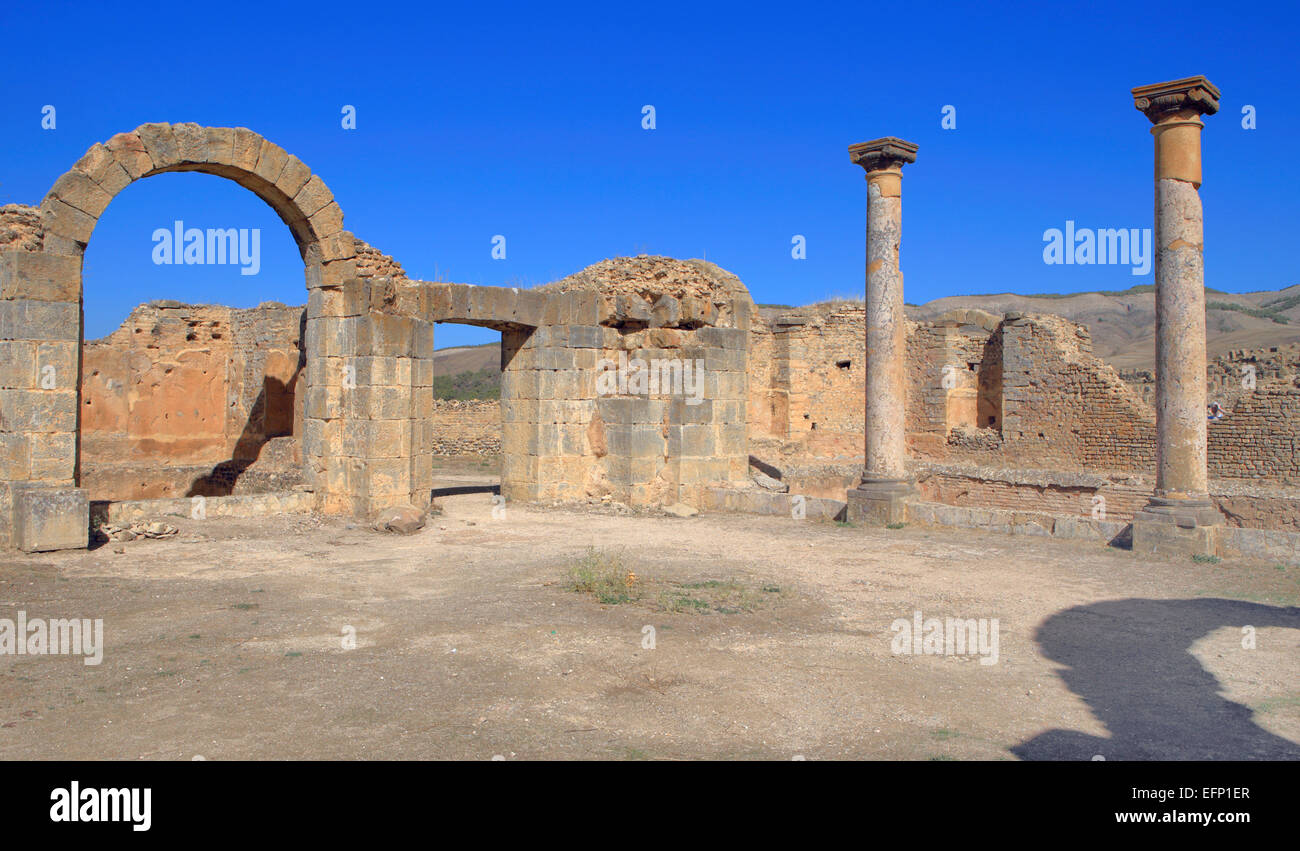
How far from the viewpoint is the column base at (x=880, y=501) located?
37.7ft

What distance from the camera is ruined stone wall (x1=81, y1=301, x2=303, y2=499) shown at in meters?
17.1

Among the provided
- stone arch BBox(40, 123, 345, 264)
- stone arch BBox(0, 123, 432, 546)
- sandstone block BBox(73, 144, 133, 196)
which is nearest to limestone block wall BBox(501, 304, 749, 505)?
stone arch BBox(0, 123, 432, 546)

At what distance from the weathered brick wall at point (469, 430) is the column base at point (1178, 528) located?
660 inches

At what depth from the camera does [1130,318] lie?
5650 centimetres

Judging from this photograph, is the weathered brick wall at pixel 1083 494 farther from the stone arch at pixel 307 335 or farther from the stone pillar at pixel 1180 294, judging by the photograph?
the stone arch at pixel 307 335

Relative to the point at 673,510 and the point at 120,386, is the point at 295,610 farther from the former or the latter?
the point at 120,386

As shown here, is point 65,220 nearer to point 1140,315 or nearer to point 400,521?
point 400,521

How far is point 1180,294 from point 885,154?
4.22 metres

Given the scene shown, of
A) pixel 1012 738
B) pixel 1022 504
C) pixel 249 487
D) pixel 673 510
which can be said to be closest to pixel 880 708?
pixel 1012 738

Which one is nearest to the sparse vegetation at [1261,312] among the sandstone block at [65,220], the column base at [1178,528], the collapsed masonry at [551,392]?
the collapsed masonry at [551,392]

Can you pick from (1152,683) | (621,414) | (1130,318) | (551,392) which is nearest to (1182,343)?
(1152,683)

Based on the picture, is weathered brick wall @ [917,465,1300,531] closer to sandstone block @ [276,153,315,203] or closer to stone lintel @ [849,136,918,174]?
stone lintel @ [849,136,918,174]

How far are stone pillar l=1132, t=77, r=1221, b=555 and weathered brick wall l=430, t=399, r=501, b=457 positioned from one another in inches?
660
